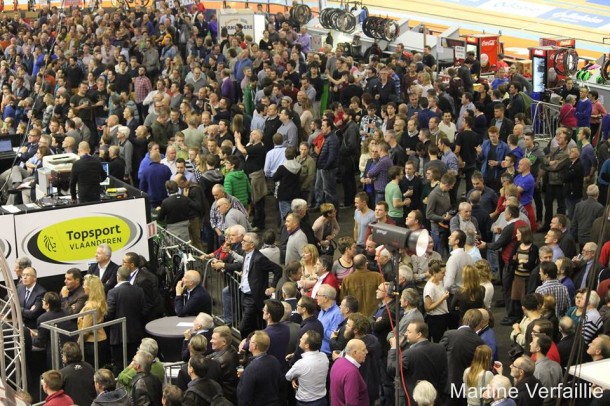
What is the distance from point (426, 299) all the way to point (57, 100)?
1223 centimetres

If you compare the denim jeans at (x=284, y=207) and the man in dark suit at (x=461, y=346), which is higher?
the man in dark suit at (x=461, y=346)

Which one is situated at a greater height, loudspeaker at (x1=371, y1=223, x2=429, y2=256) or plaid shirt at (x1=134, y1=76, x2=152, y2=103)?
loudspeaker at (x1=371, y1=223, x2=429, y2=256)

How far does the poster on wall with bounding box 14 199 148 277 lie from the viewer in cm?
→ 1439

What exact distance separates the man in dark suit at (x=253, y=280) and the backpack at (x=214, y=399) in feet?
9.72

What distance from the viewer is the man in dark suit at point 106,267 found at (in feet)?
44.8

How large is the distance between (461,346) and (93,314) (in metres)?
4.07

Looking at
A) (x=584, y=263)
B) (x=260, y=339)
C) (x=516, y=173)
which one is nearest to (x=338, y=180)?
(x=516, y=173)

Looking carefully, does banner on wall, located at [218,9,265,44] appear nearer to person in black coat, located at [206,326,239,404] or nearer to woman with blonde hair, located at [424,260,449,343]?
woman with blonde hair, located at [424,260,449,343]

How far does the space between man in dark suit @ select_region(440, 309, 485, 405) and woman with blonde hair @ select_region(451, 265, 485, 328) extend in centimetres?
98

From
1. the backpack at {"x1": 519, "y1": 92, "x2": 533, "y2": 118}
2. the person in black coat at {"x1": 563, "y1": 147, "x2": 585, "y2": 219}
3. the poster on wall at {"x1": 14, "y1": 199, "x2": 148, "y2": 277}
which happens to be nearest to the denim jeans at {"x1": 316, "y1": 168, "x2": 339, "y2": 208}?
the person in black coat at {"x1": 563, "y1": 147, "x2": 585, "y2": 219}

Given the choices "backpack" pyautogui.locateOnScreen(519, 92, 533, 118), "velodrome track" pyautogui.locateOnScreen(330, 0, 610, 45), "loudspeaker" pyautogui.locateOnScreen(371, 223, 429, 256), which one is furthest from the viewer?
"velodrome track" pyautogui.locateOnScreen(330, 0, 610, 45)

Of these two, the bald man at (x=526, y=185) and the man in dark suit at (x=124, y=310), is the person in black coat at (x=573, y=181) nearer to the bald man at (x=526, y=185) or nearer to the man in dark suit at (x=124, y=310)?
the bald man at (x=526, y=185)

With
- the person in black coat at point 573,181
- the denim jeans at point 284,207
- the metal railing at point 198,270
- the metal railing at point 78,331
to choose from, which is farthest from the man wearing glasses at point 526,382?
the denim jeans at point 284,207

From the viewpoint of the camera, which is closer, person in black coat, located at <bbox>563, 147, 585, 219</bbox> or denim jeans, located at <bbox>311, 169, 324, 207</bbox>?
person in black coat, located at <bbox>563, 147, 585, 219</bbox>
